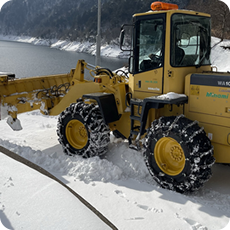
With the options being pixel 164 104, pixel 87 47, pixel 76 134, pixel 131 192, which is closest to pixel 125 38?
pixel 164 104

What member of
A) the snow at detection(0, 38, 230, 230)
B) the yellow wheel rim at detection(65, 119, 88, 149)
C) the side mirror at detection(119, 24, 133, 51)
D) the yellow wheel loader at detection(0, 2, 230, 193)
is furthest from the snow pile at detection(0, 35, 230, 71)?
the snow at detection(0, 38, 230, 230)

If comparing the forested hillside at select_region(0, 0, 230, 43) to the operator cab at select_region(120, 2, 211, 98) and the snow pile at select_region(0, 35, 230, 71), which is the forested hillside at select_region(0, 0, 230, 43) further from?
the operator cab at select_region(120, 2, 211, 98)

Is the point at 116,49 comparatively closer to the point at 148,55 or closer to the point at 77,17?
the point at 148,55

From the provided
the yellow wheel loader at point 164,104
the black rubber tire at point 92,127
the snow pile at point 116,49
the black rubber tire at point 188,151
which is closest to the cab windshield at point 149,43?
the yellow wheel loader at point 164,104

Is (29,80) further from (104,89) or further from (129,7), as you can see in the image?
(129,7)

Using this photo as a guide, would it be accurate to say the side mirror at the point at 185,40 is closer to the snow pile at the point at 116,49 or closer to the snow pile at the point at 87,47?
the snow pile at the point at 116,49

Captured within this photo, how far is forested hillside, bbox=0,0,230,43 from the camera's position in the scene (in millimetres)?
46003

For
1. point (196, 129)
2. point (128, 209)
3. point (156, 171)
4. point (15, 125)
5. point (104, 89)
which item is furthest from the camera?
point (15, 125)

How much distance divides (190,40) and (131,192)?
272cm

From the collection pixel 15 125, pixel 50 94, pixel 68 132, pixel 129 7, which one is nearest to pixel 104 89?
pixel 68 132

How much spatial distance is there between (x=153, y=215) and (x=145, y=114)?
1.80 meters

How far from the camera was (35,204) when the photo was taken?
385 cm

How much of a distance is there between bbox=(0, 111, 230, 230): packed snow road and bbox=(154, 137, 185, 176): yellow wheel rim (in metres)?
0.35

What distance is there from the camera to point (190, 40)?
16.5 feet
